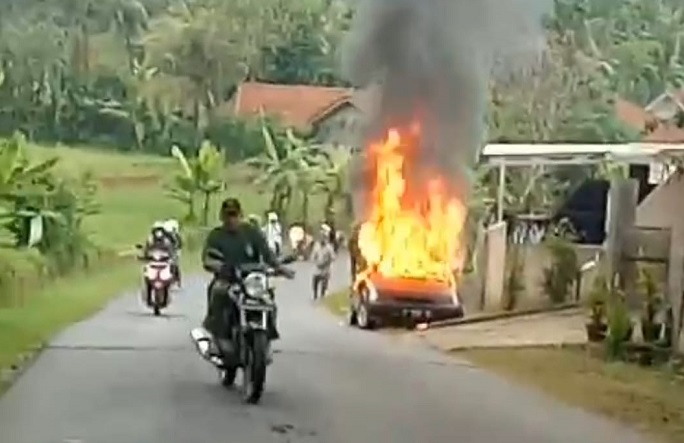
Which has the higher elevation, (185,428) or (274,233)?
(274,233)

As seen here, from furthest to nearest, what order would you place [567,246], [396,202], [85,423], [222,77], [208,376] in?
[567,246]
[396,202]
[222,77]
[208,376]
[85,423]

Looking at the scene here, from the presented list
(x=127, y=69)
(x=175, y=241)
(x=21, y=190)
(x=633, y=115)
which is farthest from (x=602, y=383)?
(x=21, y=190)

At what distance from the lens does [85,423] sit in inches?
125

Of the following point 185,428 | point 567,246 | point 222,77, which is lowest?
point 185,428

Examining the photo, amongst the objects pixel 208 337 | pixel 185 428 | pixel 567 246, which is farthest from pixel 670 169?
pixel 185 428

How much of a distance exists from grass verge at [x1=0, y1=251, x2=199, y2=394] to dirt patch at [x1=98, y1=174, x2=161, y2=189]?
0.60 ft

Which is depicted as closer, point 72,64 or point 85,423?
point 85,423

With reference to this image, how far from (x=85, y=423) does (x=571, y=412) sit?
→ 115 cm

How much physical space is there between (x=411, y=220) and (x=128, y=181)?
905 millimetres

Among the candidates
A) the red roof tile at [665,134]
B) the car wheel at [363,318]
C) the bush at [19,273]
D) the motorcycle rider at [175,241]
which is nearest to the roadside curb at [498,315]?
the car wheel at [363,318]

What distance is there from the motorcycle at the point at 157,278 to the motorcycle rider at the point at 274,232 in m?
0.24

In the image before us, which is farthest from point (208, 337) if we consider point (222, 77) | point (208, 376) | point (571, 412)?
point (571, 412)

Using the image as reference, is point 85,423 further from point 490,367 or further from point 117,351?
point 490,367

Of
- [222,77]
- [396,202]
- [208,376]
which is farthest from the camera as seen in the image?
[396,202]
